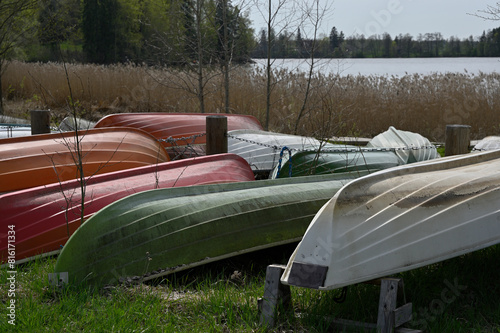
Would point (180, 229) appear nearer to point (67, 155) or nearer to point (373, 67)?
point (67, 155)

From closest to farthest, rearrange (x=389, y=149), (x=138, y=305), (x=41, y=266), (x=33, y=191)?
(x=138, y=305) → (x=41, y=266) → (x=33, y=191) → (x=389, y=149)

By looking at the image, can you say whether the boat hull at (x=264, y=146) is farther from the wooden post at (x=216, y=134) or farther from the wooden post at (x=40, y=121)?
the wooden post at (x=40, y=121)

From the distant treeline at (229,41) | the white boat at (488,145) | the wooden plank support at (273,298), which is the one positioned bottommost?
the wooden plank support at (273,298)

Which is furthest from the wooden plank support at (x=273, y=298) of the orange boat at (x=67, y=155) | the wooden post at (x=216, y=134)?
the wooden post at (x=216, y=134)

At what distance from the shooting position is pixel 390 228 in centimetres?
252

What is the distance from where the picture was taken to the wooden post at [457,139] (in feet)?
17.7

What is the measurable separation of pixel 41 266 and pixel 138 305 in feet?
3.35

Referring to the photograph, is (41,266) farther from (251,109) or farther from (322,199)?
(251,109)

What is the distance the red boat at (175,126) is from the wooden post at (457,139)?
255cm

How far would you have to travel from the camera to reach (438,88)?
34.7 ft

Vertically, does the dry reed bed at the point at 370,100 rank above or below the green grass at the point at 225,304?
above

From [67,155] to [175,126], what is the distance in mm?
1860

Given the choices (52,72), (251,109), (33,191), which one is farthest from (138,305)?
(52,72)

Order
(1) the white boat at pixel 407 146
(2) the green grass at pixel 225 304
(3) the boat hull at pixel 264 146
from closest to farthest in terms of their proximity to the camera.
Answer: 1. (2) the green grass at pixel 225 304
2. (3) the boat hull at pixel 264 146
3. (1) the white boat at pixel 407 146
